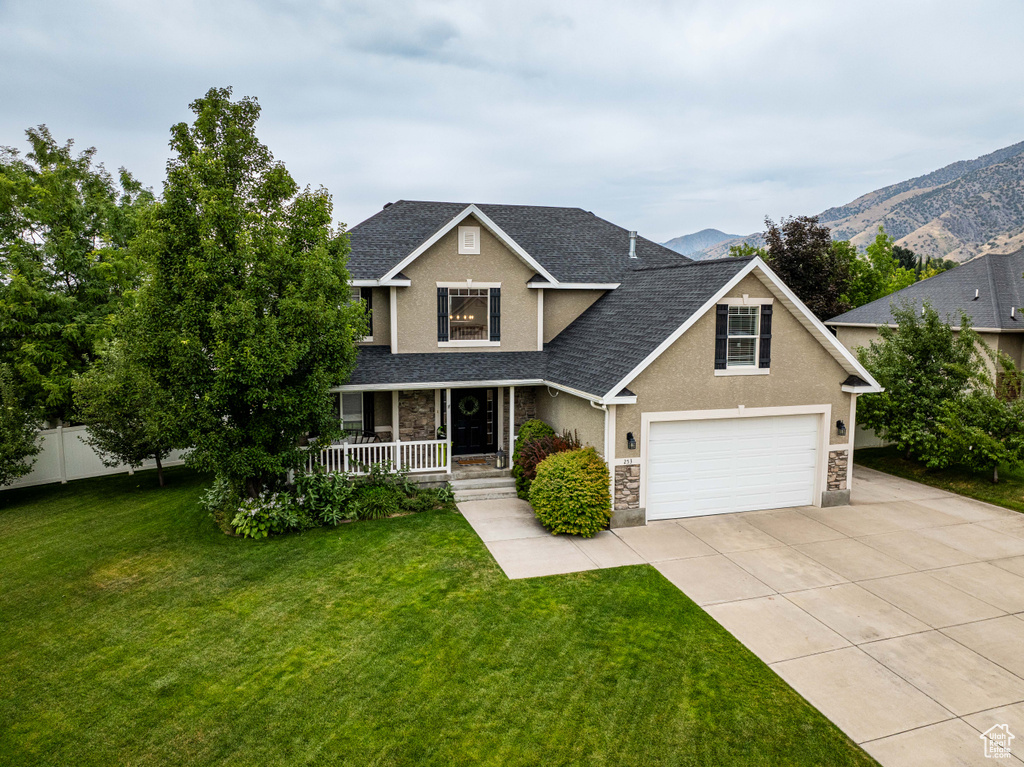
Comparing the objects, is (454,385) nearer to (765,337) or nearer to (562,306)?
(562,306)

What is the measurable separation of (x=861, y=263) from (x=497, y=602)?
34588mm

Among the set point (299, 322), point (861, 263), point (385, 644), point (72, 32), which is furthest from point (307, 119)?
point (861, 263)

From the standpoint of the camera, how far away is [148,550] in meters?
11.0

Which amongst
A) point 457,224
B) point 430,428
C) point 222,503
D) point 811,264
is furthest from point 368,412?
point 811,264

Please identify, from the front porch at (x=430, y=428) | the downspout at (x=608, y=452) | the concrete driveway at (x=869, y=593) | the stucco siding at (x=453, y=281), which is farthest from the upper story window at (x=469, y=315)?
the downspout at (x=608, y=452)

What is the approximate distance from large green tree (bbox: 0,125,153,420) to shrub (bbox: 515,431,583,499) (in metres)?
13.1

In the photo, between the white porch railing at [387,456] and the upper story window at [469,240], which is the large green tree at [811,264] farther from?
the white porch railing at [387,456]

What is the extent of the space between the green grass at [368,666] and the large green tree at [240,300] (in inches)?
92.6

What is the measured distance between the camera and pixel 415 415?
14.9m

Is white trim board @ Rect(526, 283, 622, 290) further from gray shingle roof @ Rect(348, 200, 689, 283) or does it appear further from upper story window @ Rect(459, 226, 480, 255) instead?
upper story window @ Rect(459, 226, 480, 255)

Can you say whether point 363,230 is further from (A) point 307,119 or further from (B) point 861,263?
(B) point 861,263

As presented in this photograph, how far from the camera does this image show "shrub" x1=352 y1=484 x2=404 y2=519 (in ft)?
40.7

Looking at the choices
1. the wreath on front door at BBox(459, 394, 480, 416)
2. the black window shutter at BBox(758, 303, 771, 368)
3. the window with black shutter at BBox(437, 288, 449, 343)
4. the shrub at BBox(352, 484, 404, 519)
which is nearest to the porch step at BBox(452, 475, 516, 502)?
the shrub at BBox(352, 484, 404, 519)

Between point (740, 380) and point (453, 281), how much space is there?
7.49 meters
